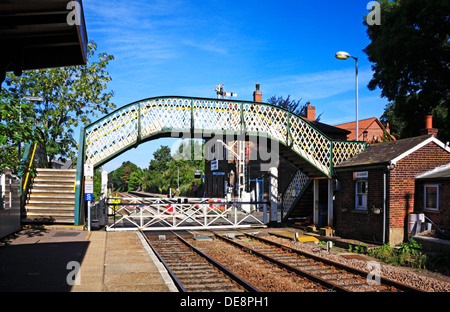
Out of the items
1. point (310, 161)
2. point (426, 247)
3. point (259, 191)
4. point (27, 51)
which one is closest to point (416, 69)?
point (310, 161)

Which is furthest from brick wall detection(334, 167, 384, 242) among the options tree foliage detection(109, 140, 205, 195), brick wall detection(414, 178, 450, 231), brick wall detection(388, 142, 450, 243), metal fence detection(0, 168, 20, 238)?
tree foliage detection(109, 140, 205, 195)

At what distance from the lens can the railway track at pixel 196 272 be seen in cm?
878

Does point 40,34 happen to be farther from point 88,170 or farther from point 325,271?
point 88,170

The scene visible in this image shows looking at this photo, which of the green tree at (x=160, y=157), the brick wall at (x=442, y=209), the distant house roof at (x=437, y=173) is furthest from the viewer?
the green tree at (x=160, y=157)

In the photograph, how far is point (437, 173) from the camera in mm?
14359

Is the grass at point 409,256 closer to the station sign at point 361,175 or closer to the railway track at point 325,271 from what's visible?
the railway track at point 325,271

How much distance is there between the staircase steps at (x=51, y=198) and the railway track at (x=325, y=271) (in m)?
7.45

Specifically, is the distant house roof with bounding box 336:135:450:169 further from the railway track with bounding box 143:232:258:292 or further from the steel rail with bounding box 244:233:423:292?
the railway track with bounding box 143:232:258:292

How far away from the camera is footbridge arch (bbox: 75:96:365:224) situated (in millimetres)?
18016

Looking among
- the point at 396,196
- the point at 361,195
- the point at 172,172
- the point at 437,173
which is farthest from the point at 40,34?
the point at 172,172

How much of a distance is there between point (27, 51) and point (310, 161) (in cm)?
1305

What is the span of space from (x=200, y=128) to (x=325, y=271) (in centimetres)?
941

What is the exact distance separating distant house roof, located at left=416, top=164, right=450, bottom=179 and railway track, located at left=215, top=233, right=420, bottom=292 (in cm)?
534

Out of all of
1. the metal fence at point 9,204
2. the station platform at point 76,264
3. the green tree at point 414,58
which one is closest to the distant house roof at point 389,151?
the green tree at point 414,58
